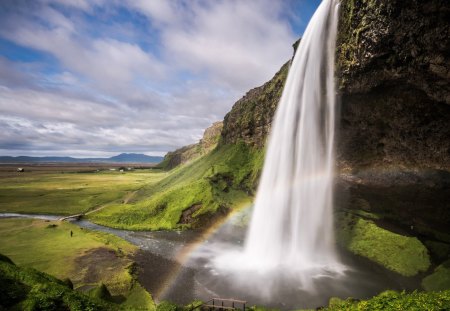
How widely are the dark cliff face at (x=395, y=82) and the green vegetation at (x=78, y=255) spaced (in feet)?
102

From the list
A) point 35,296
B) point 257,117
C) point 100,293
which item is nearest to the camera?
point 35,296

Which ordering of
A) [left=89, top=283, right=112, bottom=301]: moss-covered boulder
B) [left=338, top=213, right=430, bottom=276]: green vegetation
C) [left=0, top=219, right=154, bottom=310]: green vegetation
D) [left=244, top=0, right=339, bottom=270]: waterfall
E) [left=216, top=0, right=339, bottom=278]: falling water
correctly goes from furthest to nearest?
[left=244, top=0, right=339, bottom=270]: waterfall < [left=216, top=0, right=339, bottom=278]: falling water < [left=338, top=213, right=430, bottom=276]: green vegetation < [left=0, top=219, right=154, bottom=310]: green vegetation < [left=89, top=283, right=112, bottom=301]: moss-covered boulder

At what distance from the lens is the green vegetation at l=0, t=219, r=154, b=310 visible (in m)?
29.2

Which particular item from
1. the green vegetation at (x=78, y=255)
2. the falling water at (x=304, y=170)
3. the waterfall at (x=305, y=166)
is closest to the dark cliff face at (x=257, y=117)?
the waterfall at (x=305, y=166)

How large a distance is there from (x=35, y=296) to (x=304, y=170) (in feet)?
114

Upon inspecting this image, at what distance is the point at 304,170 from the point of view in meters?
43.3

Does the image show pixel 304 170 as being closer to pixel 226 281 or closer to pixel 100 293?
pixel 226 281

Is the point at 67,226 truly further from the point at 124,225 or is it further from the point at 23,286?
the point at 23,286

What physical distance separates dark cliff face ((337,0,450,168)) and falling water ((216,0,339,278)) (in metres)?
2.76

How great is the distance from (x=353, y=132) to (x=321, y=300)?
21.6 m

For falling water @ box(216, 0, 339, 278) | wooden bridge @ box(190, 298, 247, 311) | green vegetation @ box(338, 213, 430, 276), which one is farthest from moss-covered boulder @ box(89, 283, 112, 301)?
green vegetation @ box(338, 213, 430, 276)

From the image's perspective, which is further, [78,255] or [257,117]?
[257,117]

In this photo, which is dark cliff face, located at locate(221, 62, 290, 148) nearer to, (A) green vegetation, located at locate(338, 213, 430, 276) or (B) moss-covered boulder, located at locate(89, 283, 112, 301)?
(A) green vegetation, located at locate(338, 213, 430, 276)

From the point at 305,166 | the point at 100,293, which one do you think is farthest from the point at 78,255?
the point at 305,166
